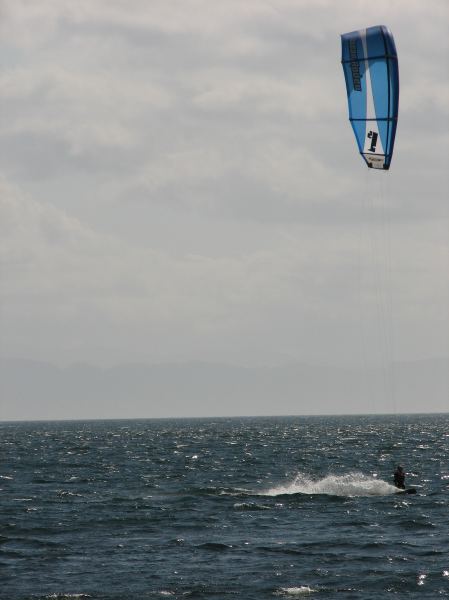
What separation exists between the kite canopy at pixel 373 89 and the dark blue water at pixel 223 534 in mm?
13378

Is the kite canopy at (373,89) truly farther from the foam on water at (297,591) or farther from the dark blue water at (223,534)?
the foam on water at (297,591)

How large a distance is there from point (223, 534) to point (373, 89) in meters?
16.5

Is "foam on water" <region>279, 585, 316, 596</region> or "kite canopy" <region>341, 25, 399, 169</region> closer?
"foam on water" <region>279, 585, 316, 596</region>

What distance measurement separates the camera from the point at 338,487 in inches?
1954

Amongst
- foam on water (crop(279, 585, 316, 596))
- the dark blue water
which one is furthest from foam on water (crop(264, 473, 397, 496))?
foam on water (crop(279, 585, 316, 596))

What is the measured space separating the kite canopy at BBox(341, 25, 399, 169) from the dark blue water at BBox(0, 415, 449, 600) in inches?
527

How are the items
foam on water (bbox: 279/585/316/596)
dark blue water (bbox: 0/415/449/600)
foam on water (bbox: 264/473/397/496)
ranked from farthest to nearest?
foam on water (bbox: 264/473/397/496), dark blue water (bbox: 0/415/449/600), foam on water (bbox: 279/585/316/596)

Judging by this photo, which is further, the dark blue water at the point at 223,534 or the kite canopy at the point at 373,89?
the kite canopy at the point at 373,89

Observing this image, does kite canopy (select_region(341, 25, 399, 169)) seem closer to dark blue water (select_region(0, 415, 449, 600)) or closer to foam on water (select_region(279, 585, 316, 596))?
dark blue water (select_region(0, 415, 449, 600))

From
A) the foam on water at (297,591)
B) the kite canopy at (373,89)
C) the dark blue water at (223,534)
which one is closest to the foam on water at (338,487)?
the dark blue water at (223,534)

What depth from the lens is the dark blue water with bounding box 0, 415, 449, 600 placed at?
2739 centimetres

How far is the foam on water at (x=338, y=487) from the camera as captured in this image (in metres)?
47.7

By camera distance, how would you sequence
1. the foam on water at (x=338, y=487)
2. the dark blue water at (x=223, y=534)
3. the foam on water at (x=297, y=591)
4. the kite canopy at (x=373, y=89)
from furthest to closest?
the foam on water at (x=338, y=487) < the kite canopy at (x=373, y=89) < the dark blue water at (x=223, y=534) < the foam on water at (x=297, y=591)

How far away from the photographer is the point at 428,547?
32812mm
